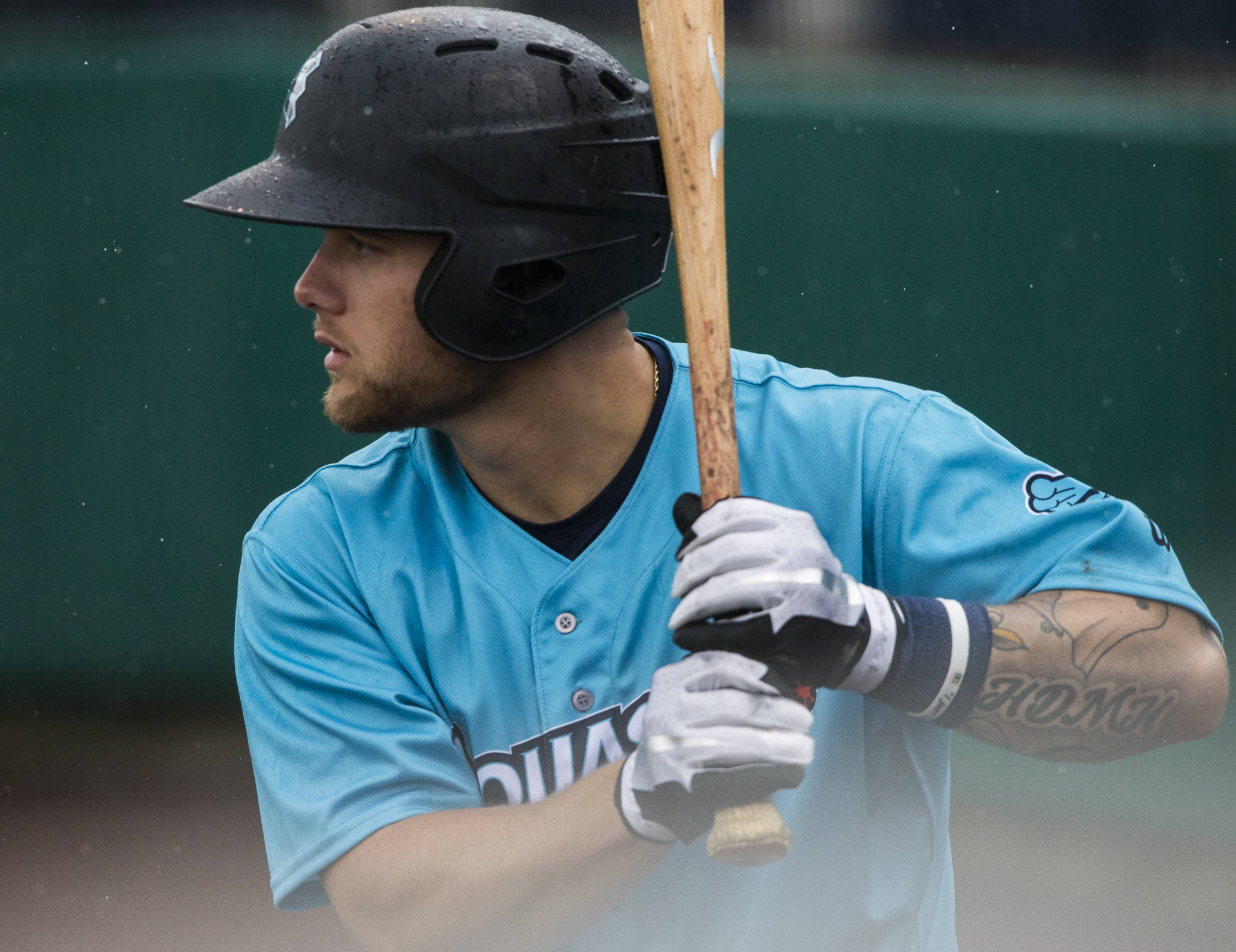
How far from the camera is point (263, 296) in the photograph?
460 centimetres

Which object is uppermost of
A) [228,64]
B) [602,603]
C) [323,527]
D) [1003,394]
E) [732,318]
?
[228,64]

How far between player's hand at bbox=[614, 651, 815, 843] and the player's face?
578 millimetres

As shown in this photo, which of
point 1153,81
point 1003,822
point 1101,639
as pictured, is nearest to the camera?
point 1101,639

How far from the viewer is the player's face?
1.72 m

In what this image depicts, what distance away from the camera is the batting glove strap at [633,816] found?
1.41 metres

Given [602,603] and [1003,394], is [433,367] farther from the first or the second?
[1003,394]

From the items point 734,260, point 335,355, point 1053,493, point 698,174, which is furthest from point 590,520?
point 734,260

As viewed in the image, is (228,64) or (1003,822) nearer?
(1003,822)

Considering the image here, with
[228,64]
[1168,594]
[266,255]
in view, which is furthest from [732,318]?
[1168,594]

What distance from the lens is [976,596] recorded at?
1.65 m

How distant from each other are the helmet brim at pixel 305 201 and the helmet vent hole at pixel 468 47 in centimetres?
Result: 22

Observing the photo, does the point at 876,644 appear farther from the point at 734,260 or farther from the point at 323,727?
the point at 734,260

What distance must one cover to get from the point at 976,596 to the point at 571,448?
1.90 ft

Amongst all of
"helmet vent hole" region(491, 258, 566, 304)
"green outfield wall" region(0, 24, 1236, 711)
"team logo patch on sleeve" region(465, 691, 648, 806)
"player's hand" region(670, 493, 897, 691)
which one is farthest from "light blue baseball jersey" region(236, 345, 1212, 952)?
"green outfield wall" region(0, 24, 1236, 711)
